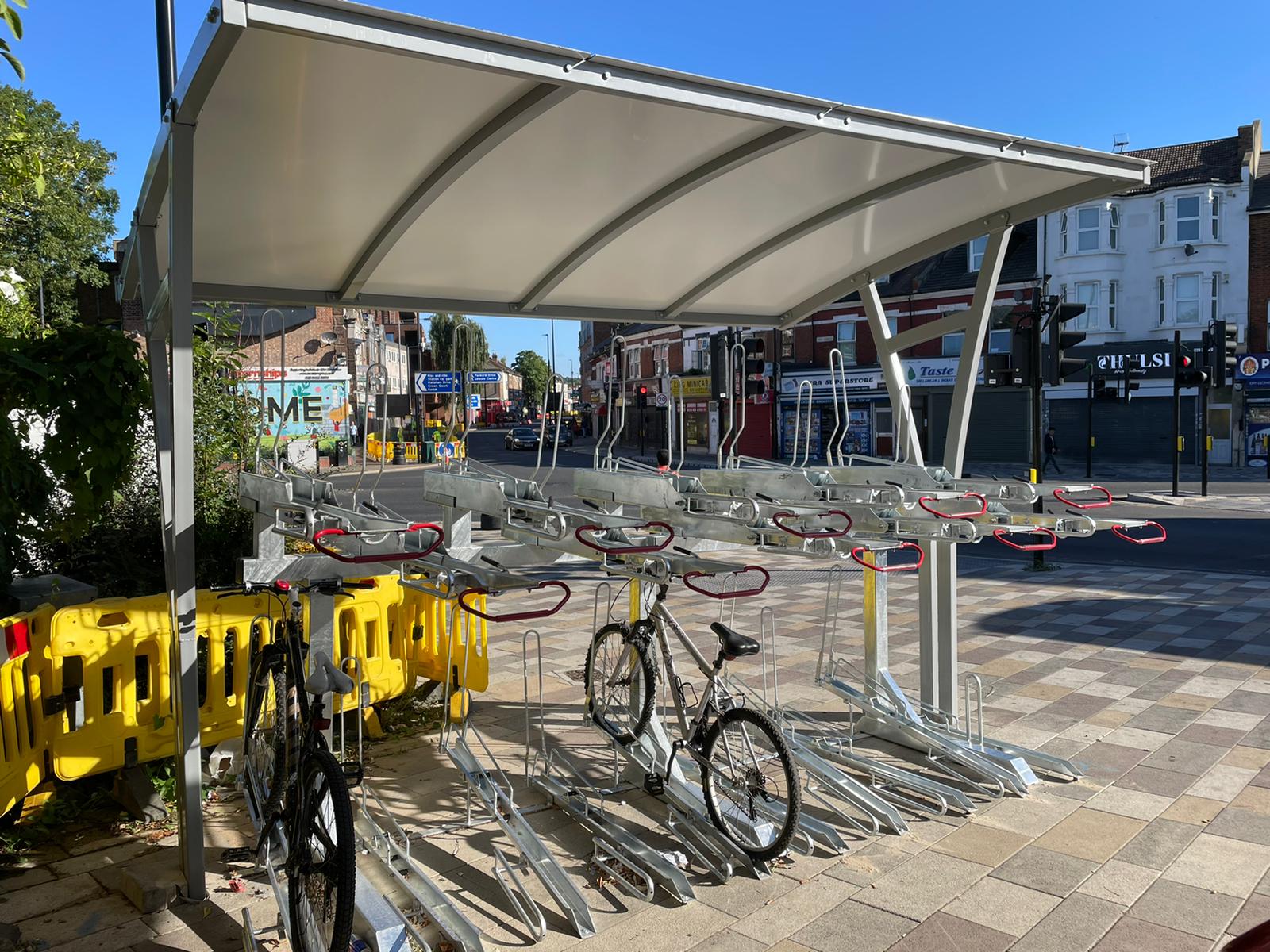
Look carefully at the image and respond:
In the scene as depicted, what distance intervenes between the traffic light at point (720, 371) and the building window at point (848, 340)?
31.6 m

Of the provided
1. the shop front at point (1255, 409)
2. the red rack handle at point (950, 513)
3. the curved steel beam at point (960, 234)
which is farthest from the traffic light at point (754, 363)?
the shop front at point (1255, 409)

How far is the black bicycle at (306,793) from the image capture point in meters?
3.00

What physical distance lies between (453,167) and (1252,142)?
1548 inches

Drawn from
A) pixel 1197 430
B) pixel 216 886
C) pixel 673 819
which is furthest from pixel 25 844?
pixel 1197 430

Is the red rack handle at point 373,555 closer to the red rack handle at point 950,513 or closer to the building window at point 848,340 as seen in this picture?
the red rack handle at point 950,513

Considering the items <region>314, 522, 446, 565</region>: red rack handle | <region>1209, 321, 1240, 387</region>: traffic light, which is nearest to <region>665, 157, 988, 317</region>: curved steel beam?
<region>314, 522, 446, 565</region>: red rack handle

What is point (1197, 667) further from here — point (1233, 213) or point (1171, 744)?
point (1233, 213)

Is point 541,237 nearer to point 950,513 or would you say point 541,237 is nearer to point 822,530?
point 822,530

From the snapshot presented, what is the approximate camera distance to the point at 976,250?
35.8 metres

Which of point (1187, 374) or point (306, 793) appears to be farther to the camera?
point (1187, 374)

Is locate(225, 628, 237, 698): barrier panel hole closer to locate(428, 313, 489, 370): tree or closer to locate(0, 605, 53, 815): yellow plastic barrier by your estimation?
locate(0, 605, 53, 815): yellow plastic barrier

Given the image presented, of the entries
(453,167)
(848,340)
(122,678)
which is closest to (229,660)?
(122,678)

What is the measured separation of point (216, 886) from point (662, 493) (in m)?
2.69

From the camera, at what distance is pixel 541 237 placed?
535cm
